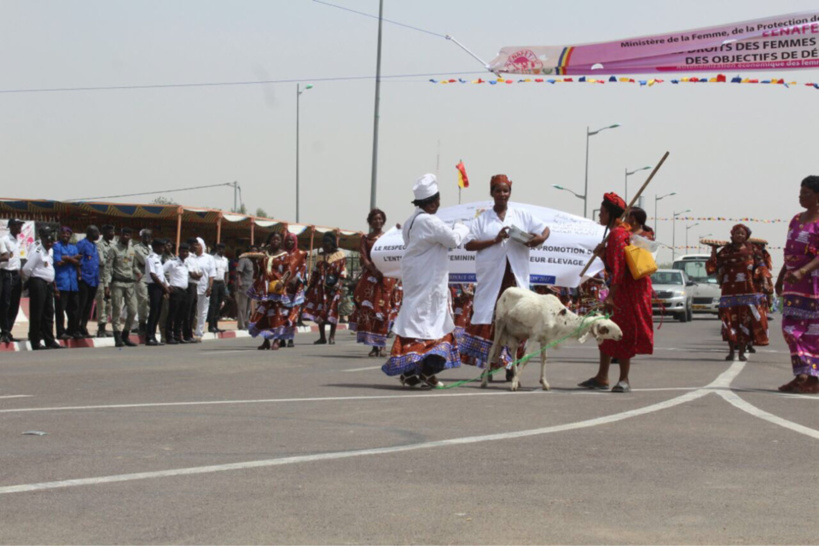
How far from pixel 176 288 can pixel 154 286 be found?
0.50 meters

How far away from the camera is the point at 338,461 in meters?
6.56

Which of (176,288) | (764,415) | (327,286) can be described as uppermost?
(327,286)

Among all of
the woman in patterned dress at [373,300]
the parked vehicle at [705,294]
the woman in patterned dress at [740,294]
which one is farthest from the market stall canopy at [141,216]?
the parked vehicle at [705,294]

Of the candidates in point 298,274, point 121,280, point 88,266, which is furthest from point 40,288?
point 298,274

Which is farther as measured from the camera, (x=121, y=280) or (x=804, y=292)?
(x=121, y=280)

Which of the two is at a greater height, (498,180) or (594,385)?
(498,180)

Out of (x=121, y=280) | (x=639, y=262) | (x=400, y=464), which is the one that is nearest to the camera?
(x=400, y=464)

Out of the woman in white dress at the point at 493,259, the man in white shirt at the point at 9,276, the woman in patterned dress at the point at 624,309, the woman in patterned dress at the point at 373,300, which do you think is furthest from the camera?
the man in white shirt at the point at 9,276

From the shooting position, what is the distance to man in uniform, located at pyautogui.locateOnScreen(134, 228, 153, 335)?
21.4 meters

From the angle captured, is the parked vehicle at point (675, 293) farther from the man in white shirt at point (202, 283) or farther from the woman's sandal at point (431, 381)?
the woman's sandal at point (431, 381)

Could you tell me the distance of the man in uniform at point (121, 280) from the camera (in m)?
20.6

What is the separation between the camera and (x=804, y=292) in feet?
38.2

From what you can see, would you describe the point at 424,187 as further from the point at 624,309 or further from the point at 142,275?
the point at 142,275

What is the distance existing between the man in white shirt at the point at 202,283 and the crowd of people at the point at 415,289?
0.03 meters
